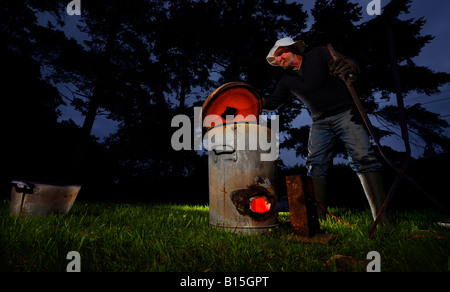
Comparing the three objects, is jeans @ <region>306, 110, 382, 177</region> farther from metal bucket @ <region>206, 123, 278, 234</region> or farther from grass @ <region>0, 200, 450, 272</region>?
metal bucket @ <region>206, 123, 278, 234</region>

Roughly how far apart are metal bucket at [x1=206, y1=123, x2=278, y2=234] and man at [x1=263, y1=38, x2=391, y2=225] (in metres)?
0.80

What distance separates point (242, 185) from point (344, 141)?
55.7 inches

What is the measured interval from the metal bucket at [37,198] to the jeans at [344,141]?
327cm

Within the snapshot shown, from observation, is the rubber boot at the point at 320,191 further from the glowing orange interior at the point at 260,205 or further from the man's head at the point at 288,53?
the man's head at the point at 288,53

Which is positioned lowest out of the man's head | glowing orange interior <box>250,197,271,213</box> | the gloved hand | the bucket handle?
glowing orange interior <box>250,197,271,213</box>

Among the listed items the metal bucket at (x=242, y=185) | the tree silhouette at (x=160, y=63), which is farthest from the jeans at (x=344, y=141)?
the tree silhouette at (x=160, y=63)

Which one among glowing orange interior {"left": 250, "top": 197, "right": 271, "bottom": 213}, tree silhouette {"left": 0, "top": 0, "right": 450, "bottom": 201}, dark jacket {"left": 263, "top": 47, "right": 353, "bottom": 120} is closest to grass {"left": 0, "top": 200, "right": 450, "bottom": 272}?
glowing orange interior {"left": 250, "top": 197, "right": 271, "bottom": 213}

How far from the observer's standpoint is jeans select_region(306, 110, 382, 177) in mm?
2555

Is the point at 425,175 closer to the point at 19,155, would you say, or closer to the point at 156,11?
the point at 156,11

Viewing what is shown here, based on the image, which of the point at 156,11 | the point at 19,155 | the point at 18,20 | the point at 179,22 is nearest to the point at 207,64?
the point at 179,22

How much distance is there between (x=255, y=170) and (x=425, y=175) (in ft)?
24.1

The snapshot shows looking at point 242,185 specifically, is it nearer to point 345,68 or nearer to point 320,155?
point 320,155

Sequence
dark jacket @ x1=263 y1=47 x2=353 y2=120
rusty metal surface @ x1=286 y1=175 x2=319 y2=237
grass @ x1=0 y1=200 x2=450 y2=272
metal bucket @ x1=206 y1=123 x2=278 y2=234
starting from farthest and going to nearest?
dark jacket @ x1=263 y1=47 x2=353 y2=120, metal bucket @ x1=206 y1=123 x2=278 y2=234, rusty metal surface @ x1=286 y1=175 x2=319 y2=237, grass @ x1=0 y1=200 x2=450 y2=272

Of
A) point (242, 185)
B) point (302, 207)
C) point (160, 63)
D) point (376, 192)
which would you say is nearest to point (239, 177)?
point (242, 185)
